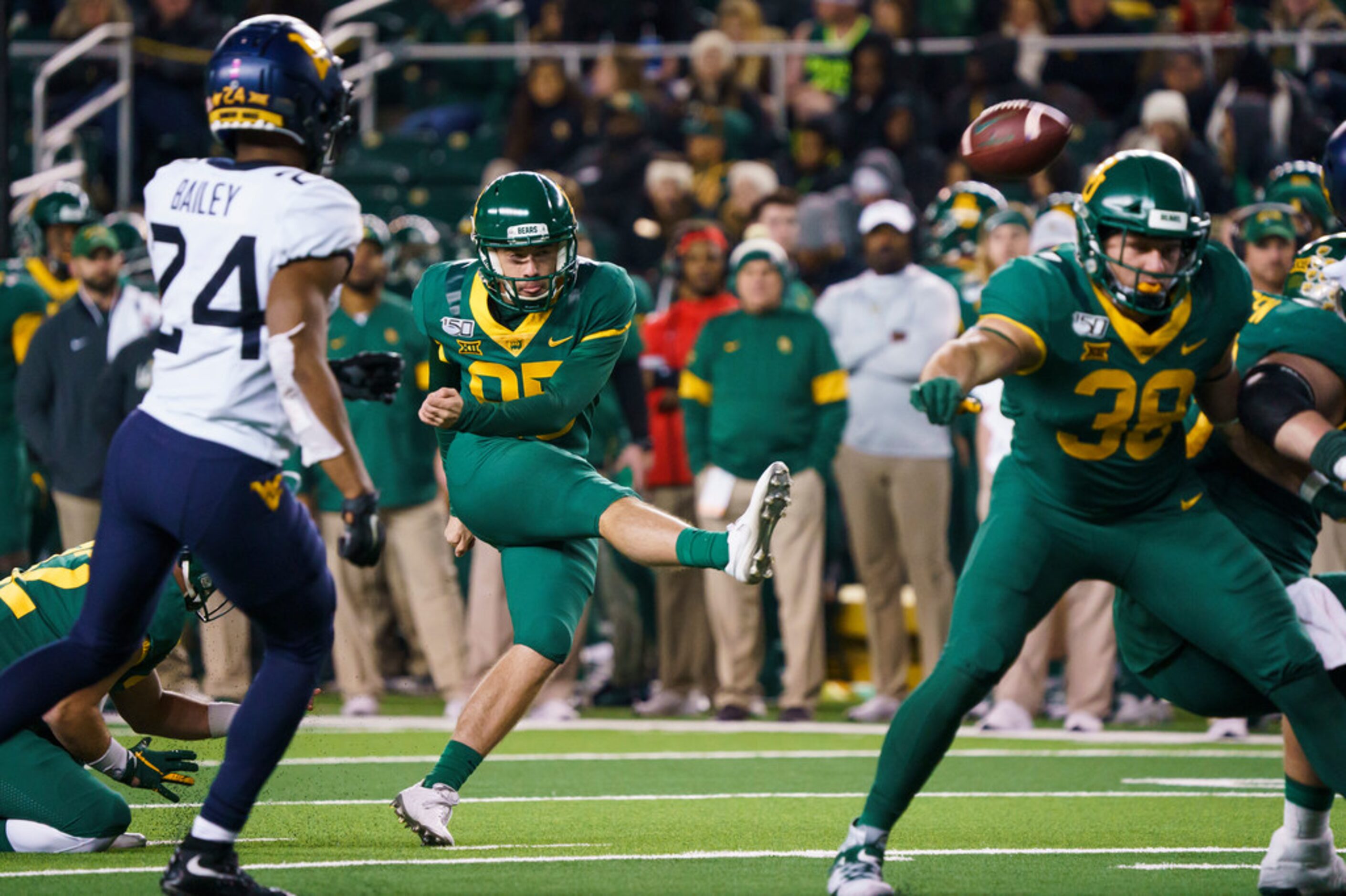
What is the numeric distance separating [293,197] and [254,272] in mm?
177

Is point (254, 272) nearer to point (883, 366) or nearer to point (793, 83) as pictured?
point (883, 366)

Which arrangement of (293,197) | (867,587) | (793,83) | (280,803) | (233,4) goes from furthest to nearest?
(233,4)
(793,83)
(867,587)
(280,803)
(293,197)

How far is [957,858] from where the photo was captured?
4.85 m

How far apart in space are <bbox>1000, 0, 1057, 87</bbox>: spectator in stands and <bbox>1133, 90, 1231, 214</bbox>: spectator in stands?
1.31 metres

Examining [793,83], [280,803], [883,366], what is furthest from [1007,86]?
[280,803]

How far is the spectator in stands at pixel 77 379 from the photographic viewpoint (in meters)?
8.71

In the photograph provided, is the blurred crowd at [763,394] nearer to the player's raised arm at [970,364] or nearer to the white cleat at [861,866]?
the white cleat at [861,866]

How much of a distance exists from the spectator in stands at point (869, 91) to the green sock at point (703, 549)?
23.4 feet

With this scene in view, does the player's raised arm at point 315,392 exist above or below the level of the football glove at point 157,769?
above

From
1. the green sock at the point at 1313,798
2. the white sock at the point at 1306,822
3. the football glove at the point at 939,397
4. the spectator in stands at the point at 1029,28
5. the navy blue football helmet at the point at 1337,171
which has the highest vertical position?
the spectator in stands at the point at 1029,28

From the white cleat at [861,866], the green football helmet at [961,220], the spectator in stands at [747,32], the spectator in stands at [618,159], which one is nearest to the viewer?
the white cleat at [861,866]

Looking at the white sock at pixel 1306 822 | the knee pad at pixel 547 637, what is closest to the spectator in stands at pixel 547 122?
the knee pad at pixel 547 637

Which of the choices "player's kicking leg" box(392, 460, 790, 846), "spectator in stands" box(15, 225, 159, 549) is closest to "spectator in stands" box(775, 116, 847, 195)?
"spectator in stands" box(15, 225, 159, 549)

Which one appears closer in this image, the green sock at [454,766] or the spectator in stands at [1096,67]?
the green sock at [454,766]
